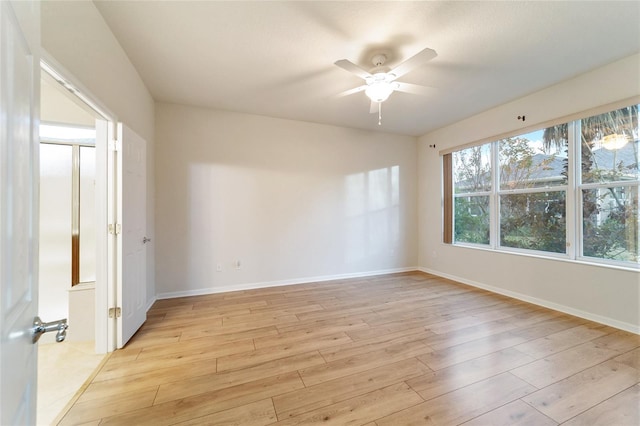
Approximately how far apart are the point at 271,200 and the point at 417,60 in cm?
263

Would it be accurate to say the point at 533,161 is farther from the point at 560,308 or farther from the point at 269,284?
the point at 269,284

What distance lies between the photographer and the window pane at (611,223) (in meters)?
2.39

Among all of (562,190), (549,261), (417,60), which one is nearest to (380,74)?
(417,60)

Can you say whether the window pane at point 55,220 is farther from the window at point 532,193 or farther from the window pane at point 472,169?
the window at point 532,193

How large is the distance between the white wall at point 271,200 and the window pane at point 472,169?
0.89 meters

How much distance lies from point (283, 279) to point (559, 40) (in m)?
4.14

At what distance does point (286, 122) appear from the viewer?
387 centimetres

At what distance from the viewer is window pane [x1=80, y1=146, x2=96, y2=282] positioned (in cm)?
274

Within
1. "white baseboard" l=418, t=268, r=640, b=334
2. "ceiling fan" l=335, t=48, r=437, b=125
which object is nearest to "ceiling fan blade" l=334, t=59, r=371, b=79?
"ceiling fan" l=335, t=48, r=437, b=125

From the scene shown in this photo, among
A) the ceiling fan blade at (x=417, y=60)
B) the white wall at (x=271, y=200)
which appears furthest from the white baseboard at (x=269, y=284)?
the ceiling fan blade at (x=417, y=60)

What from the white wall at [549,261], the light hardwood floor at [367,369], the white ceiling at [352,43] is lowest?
the light hardwood floor at [367,369]

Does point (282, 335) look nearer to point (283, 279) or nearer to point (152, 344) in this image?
point (152, 344)

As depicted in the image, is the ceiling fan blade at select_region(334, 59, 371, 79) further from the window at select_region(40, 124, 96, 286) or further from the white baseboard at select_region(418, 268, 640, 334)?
the white baseboard at select_region(418, 268, 640, 334)

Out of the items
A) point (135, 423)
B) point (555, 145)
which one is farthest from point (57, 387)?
point (555, 145)
